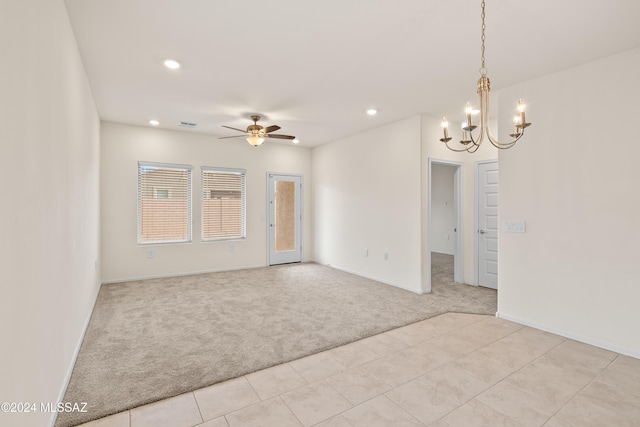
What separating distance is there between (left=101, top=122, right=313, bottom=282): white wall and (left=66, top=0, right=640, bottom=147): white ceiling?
1310 mm

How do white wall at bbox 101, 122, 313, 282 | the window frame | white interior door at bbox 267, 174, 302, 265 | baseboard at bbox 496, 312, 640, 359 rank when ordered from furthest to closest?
white interior door at bbox 267, 174, 302, 265
the window frame
white wall at bbox 101, 122, 313, 282
baseboard at bbox 496, 312, 640, 359

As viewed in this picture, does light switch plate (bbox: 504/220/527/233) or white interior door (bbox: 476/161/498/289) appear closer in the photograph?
light switch plate (bbox: 504/220/527/233)

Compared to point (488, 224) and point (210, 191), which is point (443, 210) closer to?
point (488, 224)

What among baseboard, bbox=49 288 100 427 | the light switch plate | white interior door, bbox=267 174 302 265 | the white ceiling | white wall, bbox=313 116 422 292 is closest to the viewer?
baseboard, bbox=49 288 100 427

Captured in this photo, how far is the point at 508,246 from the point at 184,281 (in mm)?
5050

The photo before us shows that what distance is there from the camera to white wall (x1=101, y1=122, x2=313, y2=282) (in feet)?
17.6

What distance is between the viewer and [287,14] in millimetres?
2338

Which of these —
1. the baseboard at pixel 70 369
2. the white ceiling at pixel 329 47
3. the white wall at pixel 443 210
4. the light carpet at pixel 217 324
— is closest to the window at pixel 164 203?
the light carpet at pixel 217 324

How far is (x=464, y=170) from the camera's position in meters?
5.41

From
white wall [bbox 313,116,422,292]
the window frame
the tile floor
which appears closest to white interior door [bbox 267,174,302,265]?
white wall [bbox 313,116,422,292]

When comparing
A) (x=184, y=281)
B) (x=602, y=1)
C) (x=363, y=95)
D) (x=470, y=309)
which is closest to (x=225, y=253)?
(x=184, y=281)

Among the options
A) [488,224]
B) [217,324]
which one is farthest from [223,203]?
[488,224]

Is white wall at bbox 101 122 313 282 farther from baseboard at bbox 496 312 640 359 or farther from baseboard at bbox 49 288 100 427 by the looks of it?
baseboard at bbox 496 312 640 359

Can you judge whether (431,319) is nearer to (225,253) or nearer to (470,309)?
(470,309)
